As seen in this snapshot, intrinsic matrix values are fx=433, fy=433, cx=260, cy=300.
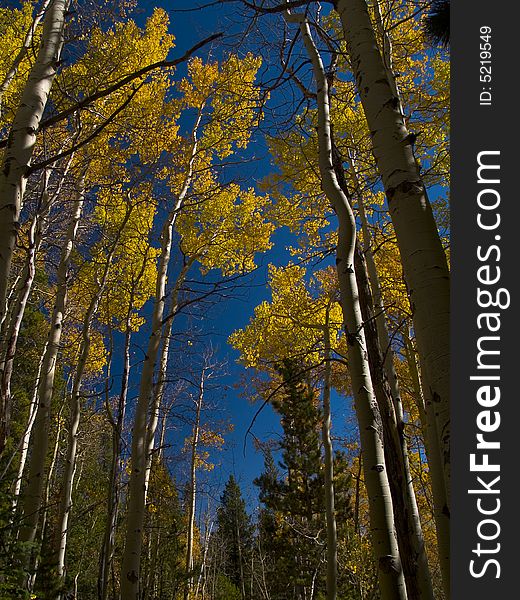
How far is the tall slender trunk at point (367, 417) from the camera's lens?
1.47 meters

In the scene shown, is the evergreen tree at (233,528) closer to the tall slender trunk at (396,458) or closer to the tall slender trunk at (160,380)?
the tall slender trunk at (160,380)

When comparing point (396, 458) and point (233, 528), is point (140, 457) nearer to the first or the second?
point (396, 458)

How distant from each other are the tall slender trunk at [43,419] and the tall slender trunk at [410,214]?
2.55 metres

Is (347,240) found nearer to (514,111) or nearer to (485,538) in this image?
(514,111)

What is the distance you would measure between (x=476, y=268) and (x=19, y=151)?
210 centimetres

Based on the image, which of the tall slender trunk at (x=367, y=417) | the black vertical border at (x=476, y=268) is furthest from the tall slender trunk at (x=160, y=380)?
the black vertical border at (x=476, y=268)

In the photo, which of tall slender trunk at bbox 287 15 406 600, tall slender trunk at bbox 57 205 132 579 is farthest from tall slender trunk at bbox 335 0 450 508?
tall slender trunk at bbox 57 205 132 579

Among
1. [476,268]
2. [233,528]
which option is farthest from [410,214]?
[233,528]

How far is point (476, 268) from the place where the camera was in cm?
110

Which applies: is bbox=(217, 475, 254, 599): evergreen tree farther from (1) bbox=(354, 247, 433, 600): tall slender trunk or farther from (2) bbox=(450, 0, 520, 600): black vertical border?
(2) bbox=(450, 0, 520, 600): black vertical border

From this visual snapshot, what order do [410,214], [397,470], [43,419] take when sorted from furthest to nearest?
[43,419] → [397,470] → [410,214]

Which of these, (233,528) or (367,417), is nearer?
(367,417)

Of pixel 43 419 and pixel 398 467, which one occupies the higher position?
pixel 43 419

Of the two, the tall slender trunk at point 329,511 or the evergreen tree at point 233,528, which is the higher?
the tall slender trunk at point 329,511
